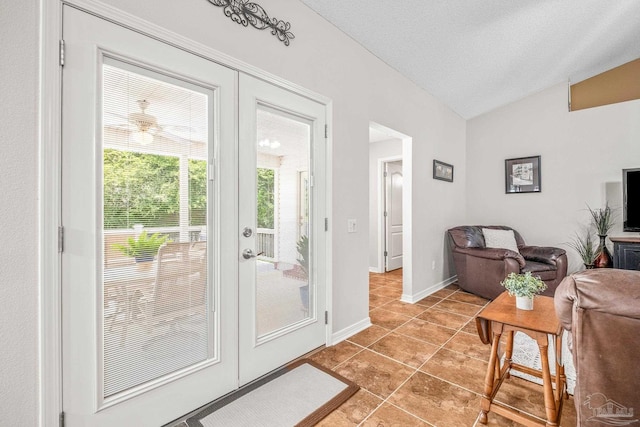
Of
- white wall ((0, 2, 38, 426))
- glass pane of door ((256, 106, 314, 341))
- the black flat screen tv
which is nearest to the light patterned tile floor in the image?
glass pane of door ((256, 106, 314, 341))

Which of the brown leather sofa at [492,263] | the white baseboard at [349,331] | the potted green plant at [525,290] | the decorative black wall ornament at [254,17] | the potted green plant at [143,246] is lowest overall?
the white baseboard at [349,331]

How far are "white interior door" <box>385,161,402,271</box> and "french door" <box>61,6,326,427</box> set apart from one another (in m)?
3.44

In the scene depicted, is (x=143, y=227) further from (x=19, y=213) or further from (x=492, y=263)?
(x=492, y=263)

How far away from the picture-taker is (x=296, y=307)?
2242 millimetres

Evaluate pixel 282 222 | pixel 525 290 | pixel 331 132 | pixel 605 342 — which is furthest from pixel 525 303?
pixel 331 132

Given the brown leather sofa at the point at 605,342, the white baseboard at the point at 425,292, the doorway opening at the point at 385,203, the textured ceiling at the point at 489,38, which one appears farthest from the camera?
the doorway opening at the point at 385,203

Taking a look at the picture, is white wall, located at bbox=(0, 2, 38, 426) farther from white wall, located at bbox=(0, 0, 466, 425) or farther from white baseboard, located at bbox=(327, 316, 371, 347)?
white baseboard, located at bbox=(327, 316, 371, 347)

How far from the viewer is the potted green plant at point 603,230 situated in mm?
3696

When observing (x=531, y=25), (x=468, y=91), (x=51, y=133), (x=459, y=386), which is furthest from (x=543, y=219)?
(x=51, y=133)

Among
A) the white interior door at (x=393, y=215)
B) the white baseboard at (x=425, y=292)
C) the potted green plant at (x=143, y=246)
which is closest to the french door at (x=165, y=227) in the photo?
the potted green plant at (x=143, y=246)

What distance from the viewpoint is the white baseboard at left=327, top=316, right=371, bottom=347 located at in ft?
8.21

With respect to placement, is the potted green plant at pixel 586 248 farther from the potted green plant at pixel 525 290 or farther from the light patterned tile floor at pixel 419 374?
the potted green plant at pixel 525 290

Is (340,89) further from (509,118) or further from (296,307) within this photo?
(509,118)

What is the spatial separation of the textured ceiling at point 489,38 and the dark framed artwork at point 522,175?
45.0 inches
